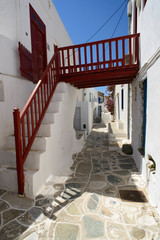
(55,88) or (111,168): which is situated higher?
(55,88)

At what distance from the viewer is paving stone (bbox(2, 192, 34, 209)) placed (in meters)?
2.46

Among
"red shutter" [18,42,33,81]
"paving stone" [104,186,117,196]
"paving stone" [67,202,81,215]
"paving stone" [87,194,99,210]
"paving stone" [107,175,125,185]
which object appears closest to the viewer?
"paving stone" [67,202,81,215]

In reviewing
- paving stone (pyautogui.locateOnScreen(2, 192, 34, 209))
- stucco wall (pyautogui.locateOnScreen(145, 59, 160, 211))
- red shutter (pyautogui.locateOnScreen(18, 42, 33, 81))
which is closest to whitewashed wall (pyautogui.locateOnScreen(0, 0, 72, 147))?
red shutter (pyautogui.locateOnScreen(18, 42, 33, 81))

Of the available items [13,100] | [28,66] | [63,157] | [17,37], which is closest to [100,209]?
[63,157]

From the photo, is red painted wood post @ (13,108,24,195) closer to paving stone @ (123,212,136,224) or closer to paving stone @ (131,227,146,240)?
paving stone @ (123,212,136,224)

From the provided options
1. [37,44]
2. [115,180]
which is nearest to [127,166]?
[115,180]

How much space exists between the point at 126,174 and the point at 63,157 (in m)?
1.93

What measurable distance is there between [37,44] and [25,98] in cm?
242

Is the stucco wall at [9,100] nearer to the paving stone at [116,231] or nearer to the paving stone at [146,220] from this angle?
the paving stone at [116,231]

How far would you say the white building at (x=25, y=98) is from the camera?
294 centimetres

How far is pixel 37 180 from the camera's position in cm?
281

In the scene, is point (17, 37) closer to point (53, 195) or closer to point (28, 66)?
point (28, 66)

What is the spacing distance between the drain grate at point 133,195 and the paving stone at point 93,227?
813 mm

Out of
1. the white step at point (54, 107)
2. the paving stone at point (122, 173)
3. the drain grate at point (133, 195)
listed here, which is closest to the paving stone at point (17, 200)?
the drain grate at point (133, 195)
